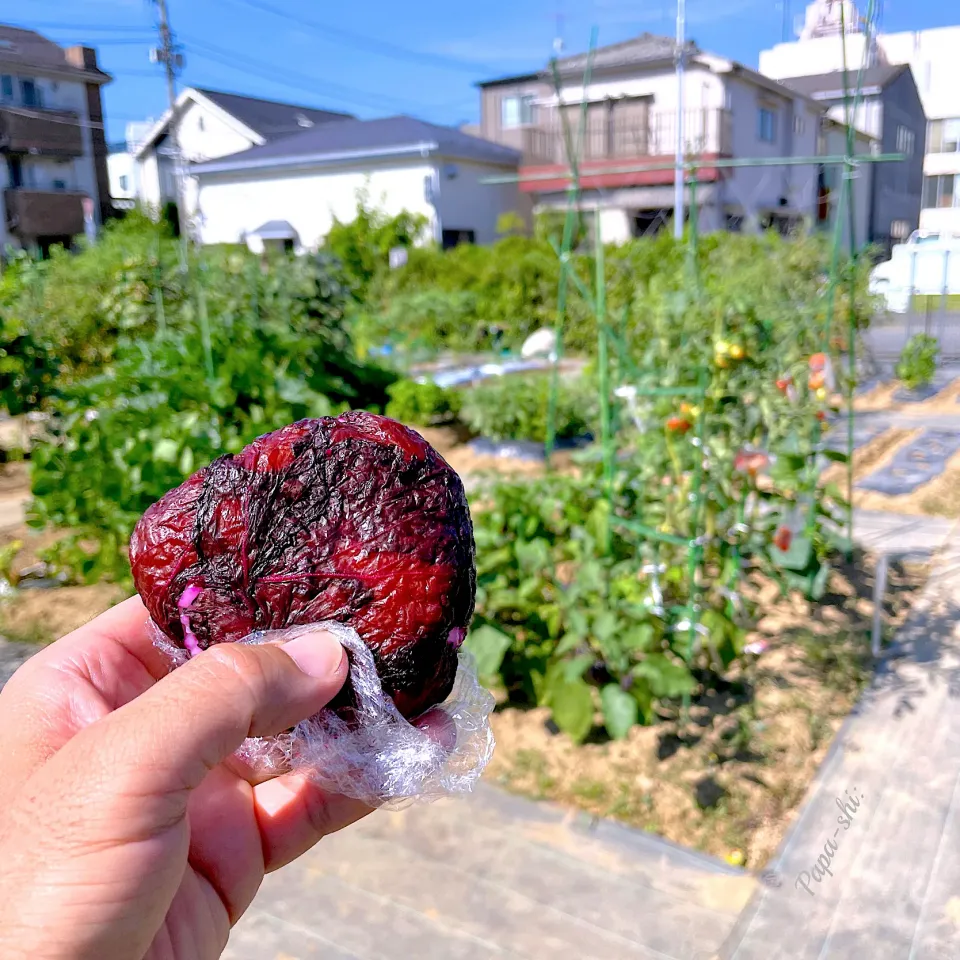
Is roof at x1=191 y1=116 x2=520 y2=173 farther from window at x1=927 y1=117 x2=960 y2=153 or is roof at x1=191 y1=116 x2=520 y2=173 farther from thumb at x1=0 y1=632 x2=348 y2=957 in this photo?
thumb at x1=0 y1=632 x2=348 y2=957

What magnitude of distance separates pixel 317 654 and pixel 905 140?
923 inches

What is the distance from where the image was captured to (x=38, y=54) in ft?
49.9

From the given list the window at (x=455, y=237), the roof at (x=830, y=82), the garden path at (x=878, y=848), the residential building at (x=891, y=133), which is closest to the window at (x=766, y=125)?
the roof at (x=830, y=82)

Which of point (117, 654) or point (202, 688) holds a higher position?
point (202, 688)

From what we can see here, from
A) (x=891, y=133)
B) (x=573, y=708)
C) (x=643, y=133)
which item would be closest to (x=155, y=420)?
(x=573, y=708)

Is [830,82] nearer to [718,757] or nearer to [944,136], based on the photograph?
[944,136]

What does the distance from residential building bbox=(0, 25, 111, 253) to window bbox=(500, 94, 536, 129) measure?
1169 cm

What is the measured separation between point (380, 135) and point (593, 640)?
79.3 feet

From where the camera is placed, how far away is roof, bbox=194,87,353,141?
92.3 ft

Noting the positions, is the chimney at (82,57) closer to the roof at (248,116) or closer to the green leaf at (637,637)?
the roof at (248,116)

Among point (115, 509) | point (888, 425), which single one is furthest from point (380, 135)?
point (115, 509)

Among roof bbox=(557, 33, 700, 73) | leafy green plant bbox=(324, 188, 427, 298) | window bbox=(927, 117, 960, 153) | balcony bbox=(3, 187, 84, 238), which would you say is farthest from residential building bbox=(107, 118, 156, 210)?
window bbox=(927, 117, 960, 153)

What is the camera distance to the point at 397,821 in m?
2.80

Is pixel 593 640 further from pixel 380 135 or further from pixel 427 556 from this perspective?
pixel 380 135
